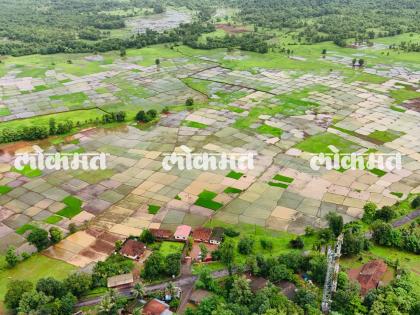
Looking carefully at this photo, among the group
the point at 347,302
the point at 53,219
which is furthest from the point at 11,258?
the point at 347,302

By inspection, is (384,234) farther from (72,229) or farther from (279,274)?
(72,229)

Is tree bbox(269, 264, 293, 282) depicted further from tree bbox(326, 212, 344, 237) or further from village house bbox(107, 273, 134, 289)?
village house bbox(107, 273, 134, 289)

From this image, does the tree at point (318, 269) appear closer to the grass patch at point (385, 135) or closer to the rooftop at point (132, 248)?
the rooftop at point (132, 248)

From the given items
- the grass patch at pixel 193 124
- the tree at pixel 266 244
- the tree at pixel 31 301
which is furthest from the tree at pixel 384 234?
the grass patch at pixel 193 124

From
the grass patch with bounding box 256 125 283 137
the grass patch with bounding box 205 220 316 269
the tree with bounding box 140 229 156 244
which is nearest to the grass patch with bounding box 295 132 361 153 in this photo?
the grass patch with bounding box 256 125 283 137

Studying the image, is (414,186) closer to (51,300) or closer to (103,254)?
(103,254)
